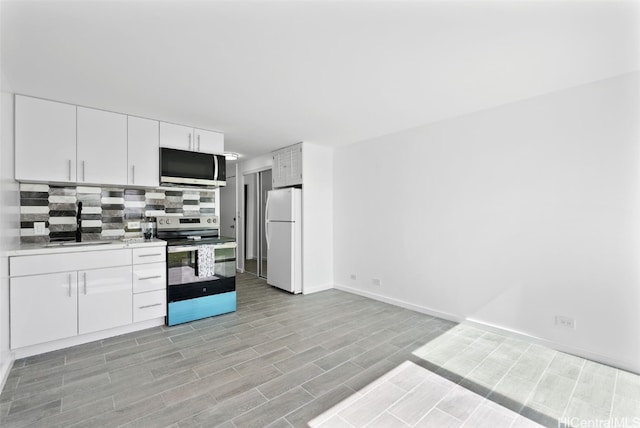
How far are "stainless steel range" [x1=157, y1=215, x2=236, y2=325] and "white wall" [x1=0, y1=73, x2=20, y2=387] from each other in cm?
127

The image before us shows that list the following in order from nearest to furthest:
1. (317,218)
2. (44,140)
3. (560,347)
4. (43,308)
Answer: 1. (43,308)
2. (560,347)
3. (44,140)
4. (317,218)

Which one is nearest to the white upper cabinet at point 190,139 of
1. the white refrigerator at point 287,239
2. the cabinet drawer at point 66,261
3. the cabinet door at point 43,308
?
the white refrigerator at point 287,239

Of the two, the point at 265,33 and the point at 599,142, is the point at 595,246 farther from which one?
the point at 265,33

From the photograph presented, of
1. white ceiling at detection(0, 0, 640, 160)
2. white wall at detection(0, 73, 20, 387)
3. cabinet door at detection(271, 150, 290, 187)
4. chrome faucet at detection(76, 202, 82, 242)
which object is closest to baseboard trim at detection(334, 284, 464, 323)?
cabinet door at detection(271, 150, 290, 187)

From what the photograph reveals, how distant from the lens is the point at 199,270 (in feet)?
11.5

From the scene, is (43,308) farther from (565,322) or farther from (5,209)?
(565,322)

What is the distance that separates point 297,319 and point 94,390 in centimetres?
200

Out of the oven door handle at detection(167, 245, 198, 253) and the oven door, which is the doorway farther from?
the oven door handle at detection(167, 245, 198, 253)

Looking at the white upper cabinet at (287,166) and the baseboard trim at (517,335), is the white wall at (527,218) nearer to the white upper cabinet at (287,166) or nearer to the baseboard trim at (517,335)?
the baseboard trim at (517,335)

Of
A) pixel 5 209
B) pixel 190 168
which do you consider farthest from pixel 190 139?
pixel 5 209

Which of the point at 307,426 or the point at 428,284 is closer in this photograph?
the point at 307,426

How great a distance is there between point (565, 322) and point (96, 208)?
5.19 m

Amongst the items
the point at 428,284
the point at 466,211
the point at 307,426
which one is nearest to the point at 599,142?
the point at 466,211

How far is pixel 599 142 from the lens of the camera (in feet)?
8.36
